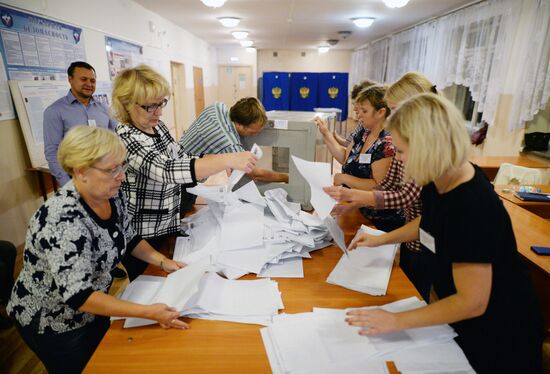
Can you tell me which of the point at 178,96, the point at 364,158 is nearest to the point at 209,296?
the point at 364,158

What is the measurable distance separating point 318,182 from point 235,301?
20.9 inches

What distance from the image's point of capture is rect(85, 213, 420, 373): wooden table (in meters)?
0.82

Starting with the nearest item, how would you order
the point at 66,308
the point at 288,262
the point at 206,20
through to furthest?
the point at 66,308
the point at 288,262
the point at 206,20

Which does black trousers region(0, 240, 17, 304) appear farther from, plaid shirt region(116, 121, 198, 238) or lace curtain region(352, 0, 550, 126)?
lace curtain region(352, 0, 550, 126)

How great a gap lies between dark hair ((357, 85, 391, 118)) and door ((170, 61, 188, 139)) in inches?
258

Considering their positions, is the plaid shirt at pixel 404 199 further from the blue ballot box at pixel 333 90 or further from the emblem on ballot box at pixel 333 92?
the emblem on ballot box at pixel 333 92

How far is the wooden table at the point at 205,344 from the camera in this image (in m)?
0.82

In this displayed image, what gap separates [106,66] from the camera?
4305 millimetres

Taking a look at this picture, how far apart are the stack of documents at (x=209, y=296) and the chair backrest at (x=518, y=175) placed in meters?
3.04

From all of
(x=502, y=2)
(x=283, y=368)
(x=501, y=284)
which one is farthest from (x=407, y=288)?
(x=502, y=2)

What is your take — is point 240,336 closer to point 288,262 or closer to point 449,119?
point 288,262

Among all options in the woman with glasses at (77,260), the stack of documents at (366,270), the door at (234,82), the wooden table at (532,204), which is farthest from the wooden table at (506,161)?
the door at (234,82)

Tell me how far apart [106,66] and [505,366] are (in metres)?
4.87

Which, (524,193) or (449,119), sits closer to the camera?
(449,119)
